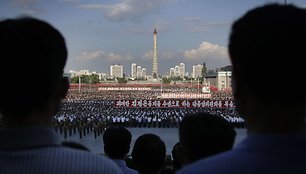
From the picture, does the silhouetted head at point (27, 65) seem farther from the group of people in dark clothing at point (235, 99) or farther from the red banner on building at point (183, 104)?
the red banner on building at point (183, 104)

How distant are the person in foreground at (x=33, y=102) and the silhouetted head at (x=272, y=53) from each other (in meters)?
0.48

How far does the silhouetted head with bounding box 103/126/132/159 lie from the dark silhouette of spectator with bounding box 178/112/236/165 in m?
1.55

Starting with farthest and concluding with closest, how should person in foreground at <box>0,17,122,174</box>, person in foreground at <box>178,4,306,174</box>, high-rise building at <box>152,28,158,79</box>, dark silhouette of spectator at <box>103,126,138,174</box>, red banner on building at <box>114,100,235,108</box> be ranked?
high-rise building at <box>152,28,158,79</box>
red banner on building at <box>114,100,235,108</box>
dark silhouette of spectator at <box>103,126,138,174</box>
person in foreground at <box>0,17,122,174</box>
person in foreground at <box>178,4,306,174</box>

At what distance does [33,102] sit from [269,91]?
2.22 feet

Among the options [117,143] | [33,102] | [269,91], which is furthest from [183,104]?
[269,91]

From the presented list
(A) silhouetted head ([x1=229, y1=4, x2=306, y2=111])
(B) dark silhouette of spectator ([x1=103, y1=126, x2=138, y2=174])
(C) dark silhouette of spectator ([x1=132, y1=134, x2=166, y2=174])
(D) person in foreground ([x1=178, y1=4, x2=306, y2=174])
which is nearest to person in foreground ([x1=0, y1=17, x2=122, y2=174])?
(D) person in foreground ([x1=178, y1=4, x2=306, y2=174])

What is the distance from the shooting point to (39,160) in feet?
4.16

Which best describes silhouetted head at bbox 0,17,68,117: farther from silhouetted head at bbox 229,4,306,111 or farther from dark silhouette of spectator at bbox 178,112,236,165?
dark silhouette of spectator at bbox 178,112,236,165

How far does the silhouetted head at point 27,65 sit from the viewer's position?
133 cm

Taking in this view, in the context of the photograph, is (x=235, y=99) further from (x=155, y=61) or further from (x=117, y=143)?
(x=155, y=61)

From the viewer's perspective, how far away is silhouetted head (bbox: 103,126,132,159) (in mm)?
3448

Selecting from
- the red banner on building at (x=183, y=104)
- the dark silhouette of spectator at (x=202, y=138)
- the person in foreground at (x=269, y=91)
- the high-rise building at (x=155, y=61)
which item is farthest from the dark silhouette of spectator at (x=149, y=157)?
the high-rise building at (x=155, y=61)

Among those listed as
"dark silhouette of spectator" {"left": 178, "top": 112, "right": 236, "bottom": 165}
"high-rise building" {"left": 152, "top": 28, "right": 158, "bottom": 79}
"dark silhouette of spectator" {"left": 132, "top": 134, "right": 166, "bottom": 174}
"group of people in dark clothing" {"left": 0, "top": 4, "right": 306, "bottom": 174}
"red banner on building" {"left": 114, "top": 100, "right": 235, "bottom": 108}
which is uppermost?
"high-rise building" {"left": 152, "top": 28, "right": 158, "bottom": 79}

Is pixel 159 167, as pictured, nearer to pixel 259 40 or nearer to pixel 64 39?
pixel 64 39
